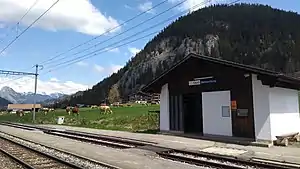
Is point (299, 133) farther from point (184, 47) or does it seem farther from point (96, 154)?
point (184, 47)

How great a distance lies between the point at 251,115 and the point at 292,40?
6688 inches

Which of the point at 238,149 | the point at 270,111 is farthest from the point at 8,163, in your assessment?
the point at 270,111

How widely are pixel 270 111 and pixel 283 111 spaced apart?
1.56 meters

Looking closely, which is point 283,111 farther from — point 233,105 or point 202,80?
point 202,80

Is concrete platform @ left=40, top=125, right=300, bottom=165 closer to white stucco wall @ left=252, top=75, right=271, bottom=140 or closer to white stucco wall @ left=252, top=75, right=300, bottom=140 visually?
white stucco wall @ left=252, top=75, right=271, bottom=140

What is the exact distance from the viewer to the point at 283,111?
1925 cm

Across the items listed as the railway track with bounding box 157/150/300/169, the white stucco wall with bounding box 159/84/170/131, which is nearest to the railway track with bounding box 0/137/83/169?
the railway track with bounding box 157/150/300/169

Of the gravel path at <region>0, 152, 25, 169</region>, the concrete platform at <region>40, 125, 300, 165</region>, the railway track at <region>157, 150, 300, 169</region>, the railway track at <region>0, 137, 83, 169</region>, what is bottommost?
the gravel path at <region>0, 152, 25, 169</region>

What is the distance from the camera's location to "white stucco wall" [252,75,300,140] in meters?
18.0

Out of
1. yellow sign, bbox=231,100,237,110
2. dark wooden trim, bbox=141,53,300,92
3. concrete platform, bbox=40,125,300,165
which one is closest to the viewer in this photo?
concrete platform, bbox=40,125,300,165

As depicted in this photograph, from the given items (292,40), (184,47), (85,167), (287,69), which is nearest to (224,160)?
(85,167)

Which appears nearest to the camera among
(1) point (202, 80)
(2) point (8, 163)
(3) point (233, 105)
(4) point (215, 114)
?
(2) point (8, 163)

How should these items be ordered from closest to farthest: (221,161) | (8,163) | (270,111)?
(221,161)
(8,163)
(270,111)

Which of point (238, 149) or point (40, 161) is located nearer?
point (40, 161)
